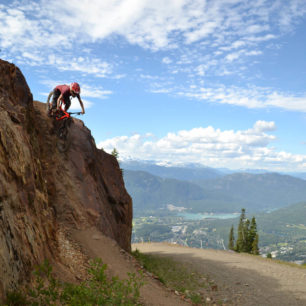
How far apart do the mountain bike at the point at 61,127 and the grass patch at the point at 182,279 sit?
10.4m

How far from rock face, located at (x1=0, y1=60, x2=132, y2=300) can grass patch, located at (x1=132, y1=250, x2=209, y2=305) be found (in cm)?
416

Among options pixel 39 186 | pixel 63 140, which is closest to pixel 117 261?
pixel 39 186

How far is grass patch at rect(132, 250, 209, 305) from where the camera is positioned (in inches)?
640

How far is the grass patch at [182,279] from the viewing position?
53.3ft

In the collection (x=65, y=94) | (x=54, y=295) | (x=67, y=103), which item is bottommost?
(x=54, y=295)

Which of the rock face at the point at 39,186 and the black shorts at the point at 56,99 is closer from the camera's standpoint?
the rock face at the point at 39,186

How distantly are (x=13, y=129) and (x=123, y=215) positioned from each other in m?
15.5

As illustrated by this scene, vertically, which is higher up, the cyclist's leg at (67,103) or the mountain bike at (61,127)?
the cyclist's leg at (67,103)

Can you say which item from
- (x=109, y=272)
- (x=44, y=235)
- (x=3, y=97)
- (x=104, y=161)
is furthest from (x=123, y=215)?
(x=3, y=97)

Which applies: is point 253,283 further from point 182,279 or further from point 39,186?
point 39,186

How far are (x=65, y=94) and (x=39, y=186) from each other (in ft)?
26.1

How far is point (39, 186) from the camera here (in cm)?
1183

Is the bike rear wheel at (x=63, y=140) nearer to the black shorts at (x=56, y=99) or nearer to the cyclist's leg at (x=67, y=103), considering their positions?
the cyclist's leg at (x=67, y=103)

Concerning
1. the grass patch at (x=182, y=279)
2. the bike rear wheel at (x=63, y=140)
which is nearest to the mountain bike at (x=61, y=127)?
the bike rear wheel at (x=63, y=140)
